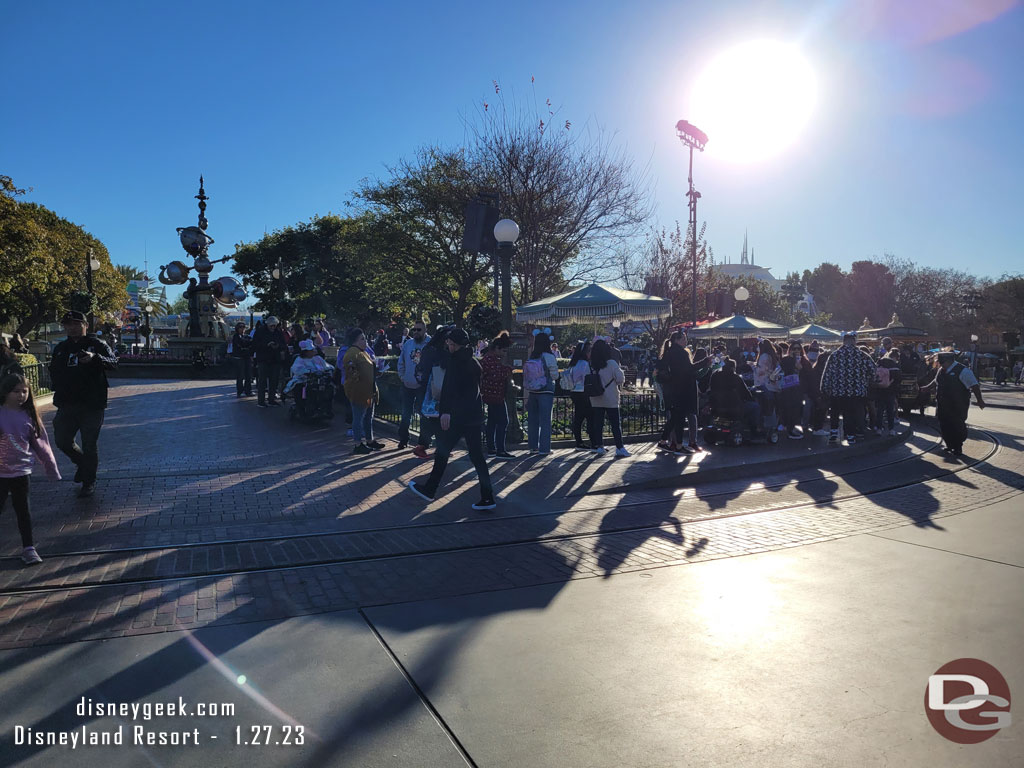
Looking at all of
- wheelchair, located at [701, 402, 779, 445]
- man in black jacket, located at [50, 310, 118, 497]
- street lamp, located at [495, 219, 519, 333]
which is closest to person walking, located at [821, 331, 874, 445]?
wheelchair, located at [701, 402, 779, 445]

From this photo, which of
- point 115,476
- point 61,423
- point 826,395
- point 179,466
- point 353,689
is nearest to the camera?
point 353,689

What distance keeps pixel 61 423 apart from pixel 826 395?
426 inches

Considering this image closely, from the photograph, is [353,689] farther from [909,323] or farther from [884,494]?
[909,323]

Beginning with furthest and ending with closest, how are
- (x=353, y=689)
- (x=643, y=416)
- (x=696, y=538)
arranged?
1. (x=643, y=416)
2. (x=696, y=538)
3. (x=353, y=689)

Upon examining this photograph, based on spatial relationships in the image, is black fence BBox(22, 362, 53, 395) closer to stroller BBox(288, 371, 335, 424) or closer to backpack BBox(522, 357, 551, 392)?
stroller BBox(288, 371, 335, 424)

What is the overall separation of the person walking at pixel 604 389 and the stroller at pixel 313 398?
4881mm

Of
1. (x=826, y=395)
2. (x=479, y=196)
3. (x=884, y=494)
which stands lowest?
(x=884, y=494)

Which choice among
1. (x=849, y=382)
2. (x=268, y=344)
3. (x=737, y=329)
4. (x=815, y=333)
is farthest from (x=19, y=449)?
(x=815, y=333)

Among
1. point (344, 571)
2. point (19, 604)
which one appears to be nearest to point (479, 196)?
point (344, 571)

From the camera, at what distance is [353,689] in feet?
10.6

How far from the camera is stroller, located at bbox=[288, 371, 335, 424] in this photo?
1228cm

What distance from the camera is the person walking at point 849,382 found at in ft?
37.9

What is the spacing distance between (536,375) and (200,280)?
72.0 ft

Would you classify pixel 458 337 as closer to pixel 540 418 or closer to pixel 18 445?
pixel 540 418
